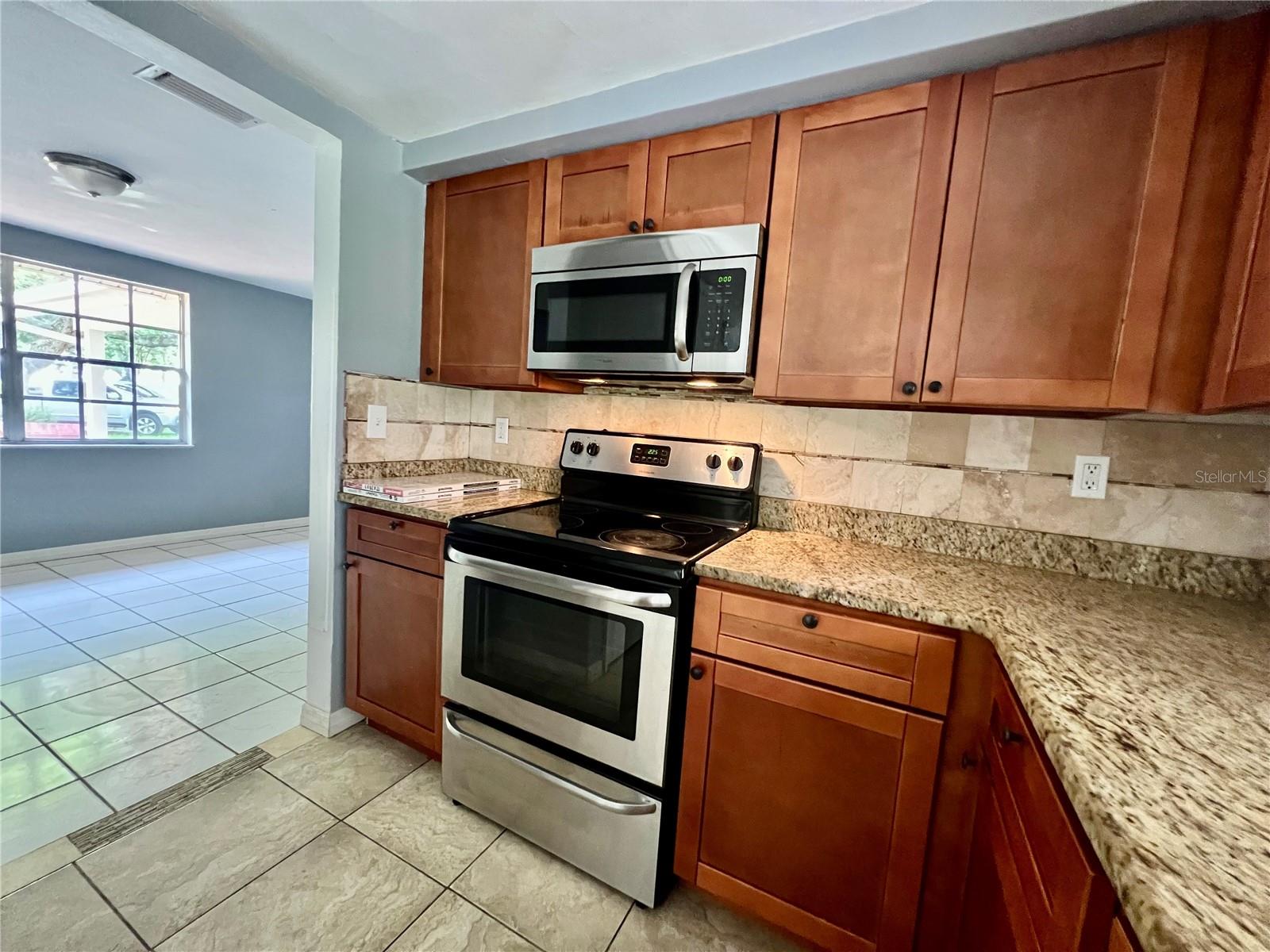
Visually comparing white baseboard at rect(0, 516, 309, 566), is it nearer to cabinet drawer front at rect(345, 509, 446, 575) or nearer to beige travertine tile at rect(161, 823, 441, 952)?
cabinet drawer front at rect(345, 509, 446, 575)

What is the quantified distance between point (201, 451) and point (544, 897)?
5.00m

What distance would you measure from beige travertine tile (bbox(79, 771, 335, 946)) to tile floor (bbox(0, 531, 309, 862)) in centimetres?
22

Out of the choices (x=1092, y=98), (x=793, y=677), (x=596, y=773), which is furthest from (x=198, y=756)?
(x=1092, y=98)

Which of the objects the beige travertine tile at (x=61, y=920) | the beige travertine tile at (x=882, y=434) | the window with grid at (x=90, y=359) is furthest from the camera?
the window with grid at (x=90, y=359)

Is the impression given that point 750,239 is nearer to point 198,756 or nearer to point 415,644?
point 415,644

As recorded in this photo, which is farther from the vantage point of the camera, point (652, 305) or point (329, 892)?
point (652, 305)

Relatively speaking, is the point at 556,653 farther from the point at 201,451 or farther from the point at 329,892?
the point at 201,451

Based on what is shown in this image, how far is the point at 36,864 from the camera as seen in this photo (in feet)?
4.44

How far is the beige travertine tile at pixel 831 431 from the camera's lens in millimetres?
1624

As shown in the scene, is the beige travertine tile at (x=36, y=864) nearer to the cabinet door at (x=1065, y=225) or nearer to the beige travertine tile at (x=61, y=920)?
the beige travertine tile at (x=61, y=920)

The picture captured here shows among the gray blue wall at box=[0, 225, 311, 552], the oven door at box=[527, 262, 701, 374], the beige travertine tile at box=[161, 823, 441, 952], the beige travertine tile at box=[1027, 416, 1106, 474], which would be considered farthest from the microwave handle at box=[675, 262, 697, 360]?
the gray blue wall at box=[0, 225, 311, 552]

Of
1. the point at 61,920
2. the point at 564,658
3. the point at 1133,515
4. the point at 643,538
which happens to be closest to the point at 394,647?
the point at 564,658

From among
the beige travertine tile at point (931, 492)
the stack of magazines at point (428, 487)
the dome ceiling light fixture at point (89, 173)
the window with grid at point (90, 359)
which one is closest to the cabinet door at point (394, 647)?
the stack of magazines at point (428, 487)

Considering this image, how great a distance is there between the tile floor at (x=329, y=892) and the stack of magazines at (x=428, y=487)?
1.00m
